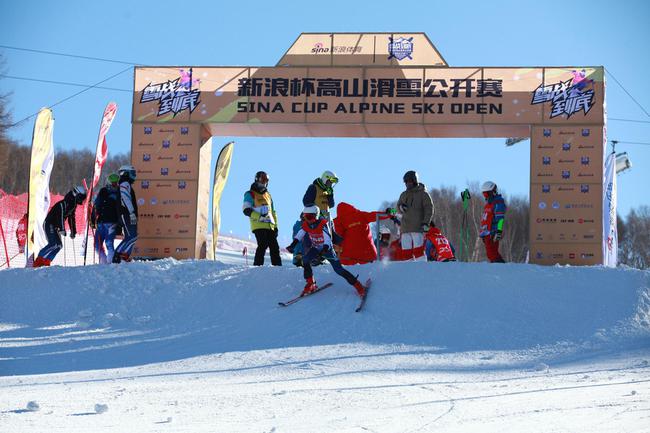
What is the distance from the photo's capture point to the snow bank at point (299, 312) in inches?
412

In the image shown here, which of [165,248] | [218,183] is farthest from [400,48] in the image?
[165,248]

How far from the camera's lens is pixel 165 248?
53.1 feet

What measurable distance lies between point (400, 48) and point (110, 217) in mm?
6345

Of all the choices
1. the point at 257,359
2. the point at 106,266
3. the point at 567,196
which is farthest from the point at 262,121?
the point at 257,359

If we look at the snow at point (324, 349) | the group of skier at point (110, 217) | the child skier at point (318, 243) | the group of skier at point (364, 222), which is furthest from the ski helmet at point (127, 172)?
the child skier at point (318, 243)

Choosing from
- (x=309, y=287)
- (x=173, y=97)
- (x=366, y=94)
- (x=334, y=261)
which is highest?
(x=366, y=94)

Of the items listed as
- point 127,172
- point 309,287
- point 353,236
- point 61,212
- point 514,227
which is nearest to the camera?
point 309,287

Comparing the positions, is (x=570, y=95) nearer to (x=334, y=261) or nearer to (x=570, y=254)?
(x=570, y=254)

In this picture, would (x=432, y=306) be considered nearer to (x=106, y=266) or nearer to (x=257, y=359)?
(x=257, y=359)

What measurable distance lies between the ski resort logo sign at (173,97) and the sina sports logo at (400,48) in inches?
148

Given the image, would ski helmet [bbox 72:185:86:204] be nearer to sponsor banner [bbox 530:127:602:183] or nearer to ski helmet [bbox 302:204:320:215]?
ski helmet [bbox 302:204:320:215]

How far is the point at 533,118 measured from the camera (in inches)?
631

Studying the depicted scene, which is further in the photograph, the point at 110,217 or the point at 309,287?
the point at 110,217

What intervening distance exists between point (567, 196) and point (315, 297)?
19.0ft
